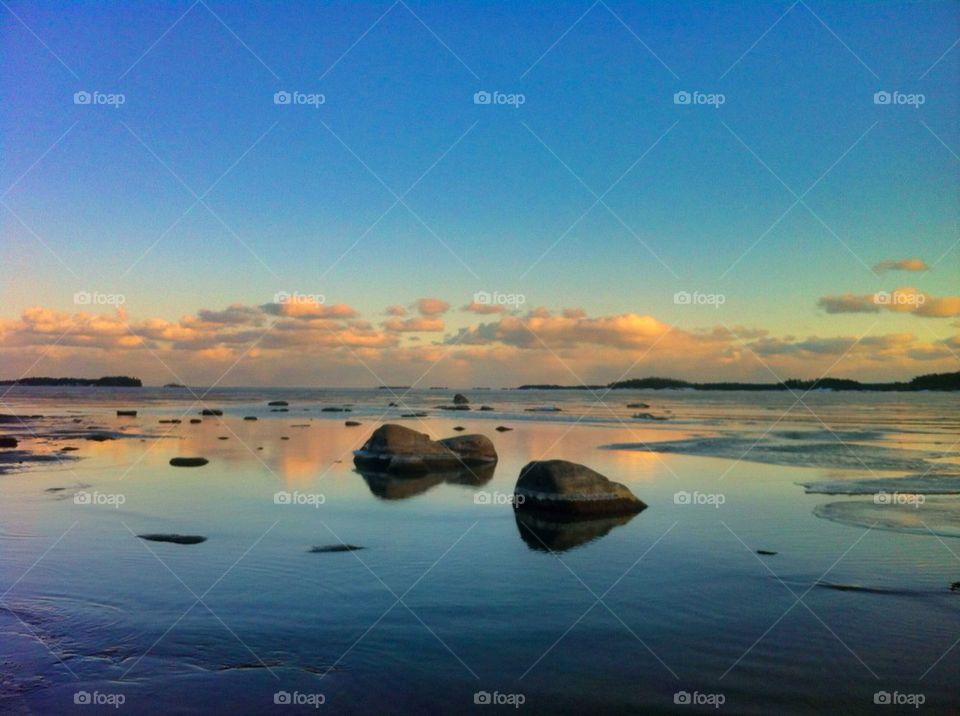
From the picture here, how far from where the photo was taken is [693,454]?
3453cm

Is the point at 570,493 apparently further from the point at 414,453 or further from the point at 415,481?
the point at 414,453

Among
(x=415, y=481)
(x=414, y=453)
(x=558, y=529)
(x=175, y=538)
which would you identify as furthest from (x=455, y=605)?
(x=414, y=453)

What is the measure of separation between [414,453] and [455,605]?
1656 centimetres

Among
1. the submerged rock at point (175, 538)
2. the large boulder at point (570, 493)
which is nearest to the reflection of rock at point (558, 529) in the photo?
the large boulder at point (570, 493)

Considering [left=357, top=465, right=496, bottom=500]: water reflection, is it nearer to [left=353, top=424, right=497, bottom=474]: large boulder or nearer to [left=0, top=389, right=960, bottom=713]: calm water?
[left=353, top=424, right=497, bottom=474]: large boulder

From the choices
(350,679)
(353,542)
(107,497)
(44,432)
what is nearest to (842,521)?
(353,542)

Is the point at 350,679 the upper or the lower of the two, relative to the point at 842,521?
lower

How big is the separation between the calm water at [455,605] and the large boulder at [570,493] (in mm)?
692

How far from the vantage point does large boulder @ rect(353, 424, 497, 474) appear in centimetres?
2781

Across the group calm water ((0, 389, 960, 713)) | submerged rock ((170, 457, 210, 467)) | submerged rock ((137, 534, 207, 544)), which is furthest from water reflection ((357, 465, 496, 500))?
submerged rock ((137, 534, 207, 544))

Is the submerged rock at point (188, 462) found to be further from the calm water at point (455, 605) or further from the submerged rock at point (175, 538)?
the submerged rock at point (175, 538)

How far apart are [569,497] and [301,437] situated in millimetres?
29795

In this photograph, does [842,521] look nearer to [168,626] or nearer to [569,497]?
[569,497]

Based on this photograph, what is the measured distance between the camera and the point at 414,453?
92.3ft
